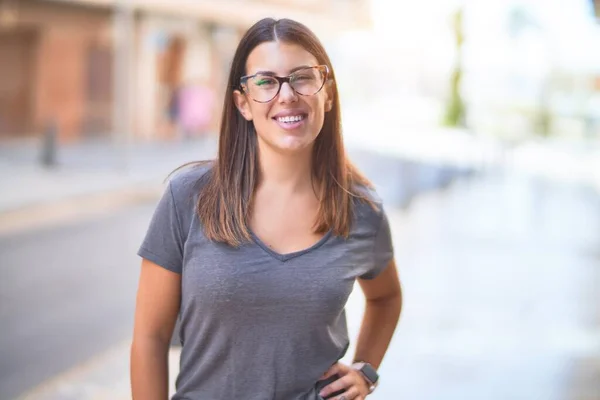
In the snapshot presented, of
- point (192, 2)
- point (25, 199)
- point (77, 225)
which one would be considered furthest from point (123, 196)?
point (192, 2)

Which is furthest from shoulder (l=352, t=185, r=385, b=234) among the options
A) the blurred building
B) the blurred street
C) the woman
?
the blurred building

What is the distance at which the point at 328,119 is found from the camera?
233cm

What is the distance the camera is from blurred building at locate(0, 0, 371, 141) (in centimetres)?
2394

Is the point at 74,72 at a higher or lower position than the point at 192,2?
lower

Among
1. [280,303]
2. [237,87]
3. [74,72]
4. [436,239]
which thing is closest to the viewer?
[280,303]

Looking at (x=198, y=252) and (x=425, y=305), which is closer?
(x=198, y=252)

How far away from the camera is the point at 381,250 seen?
90.4 inches

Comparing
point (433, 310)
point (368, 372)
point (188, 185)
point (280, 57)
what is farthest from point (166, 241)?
point (433, 310)

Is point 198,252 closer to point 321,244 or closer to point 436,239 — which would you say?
point 321,244

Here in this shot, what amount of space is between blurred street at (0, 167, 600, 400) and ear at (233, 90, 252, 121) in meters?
3.45

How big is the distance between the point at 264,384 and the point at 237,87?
0.70 meters

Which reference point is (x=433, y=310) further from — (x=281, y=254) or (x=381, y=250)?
(x=281, y=254)

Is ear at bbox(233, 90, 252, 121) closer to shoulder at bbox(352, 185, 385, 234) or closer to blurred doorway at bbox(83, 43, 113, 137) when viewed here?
shoulder at bbox(352, 185, 385, 234)

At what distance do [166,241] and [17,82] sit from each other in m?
23.6
